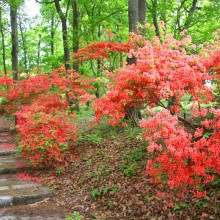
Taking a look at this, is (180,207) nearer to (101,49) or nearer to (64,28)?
(101,49)

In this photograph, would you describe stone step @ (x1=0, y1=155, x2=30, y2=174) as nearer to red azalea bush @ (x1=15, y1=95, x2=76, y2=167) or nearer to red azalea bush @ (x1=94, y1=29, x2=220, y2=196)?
red azalea bush @ (x1=15, y1=95, x2=76, y2=167)

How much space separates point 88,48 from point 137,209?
584 centimetres

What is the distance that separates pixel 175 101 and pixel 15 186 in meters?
4.26

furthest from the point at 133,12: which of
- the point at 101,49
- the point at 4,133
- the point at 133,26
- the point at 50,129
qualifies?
the point at 4,133

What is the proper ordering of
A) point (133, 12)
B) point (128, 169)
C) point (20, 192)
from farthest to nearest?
point (133, 12) → point (20, 192) → point (128, 169)

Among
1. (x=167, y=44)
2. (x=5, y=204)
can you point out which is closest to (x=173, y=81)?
(x=167, y=44)

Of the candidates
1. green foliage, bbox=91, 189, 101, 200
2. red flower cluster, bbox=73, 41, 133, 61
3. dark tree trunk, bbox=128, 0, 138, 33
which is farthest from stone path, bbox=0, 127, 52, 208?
dark tree trunk, bbox=128, 0, 138, 33

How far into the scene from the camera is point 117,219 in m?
4.74

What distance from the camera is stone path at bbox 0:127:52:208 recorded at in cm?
572

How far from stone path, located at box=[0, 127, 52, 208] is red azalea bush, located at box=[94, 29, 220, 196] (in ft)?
8.54

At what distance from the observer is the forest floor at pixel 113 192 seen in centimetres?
439

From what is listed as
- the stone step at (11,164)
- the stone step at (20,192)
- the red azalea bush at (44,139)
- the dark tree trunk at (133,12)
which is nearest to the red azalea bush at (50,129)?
the red azalea bush at (44,139)

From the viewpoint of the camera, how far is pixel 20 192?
5977 mm

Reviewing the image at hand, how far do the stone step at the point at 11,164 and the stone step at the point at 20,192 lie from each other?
46 centimetres
